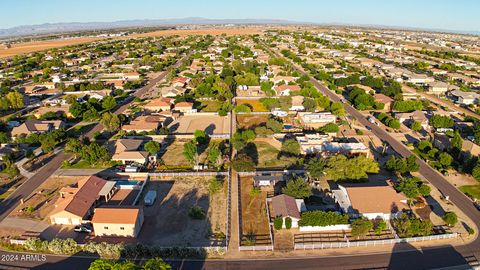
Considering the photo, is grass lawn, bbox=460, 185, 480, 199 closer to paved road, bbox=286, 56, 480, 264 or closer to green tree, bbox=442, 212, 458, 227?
paved road, bbox=286, 56, 480, 264

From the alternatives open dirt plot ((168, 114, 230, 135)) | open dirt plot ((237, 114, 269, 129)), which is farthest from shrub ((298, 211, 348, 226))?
open dirt plot ((237, 114, 269, 129))

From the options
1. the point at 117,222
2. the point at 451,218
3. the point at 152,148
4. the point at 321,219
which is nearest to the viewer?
the point at 117,222

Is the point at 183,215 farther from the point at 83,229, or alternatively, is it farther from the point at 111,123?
the point at 111,123

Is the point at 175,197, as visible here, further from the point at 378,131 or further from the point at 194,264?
the point at 378,131

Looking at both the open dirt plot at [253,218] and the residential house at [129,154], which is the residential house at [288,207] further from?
the residential house at [129,154]

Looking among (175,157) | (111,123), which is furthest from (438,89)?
(111,123)

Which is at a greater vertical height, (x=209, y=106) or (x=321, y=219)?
(x=209, y=106)
